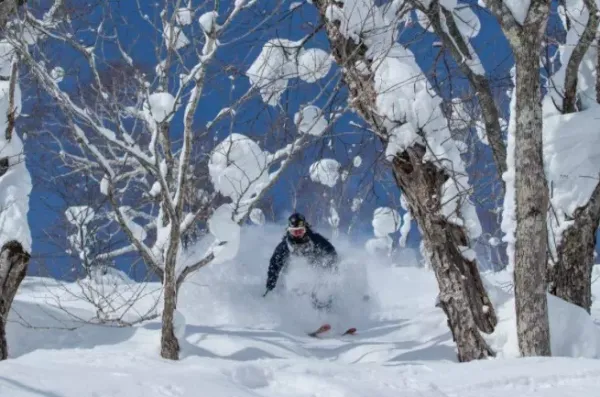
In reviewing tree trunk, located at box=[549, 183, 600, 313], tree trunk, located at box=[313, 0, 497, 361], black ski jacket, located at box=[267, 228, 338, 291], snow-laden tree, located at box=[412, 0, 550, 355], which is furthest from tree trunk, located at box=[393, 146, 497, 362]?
black ski jacket, located at box=[267, 228, 338, 291]

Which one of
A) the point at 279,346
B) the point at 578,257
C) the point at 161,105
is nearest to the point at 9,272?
the point at 161,105

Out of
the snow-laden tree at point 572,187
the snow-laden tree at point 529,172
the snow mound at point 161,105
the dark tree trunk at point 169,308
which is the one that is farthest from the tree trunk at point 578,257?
the snow mound at point 161,105

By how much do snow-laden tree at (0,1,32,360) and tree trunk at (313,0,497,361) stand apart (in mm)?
3495

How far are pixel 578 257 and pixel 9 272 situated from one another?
5.01m

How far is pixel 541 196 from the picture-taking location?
4.41 meters

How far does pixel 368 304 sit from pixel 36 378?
7642 millimetres

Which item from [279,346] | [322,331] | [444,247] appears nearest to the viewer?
[444,247]

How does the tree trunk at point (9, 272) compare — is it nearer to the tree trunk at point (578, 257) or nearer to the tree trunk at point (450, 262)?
the tree trunk at point (450, 262)

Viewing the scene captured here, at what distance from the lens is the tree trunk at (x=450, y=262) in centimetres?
509

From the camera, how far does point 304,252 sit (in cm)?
939

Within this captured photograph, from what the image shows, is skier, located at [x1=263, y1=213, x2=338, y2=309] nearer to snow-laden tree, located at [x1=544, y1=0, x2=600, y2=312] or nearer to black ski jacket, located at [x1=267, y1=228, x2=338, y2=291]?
black ski jacket, located at [x1=267, y1=228, x2=338, y2=291]

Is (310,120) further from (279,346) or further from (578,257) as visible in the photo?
(279,346)

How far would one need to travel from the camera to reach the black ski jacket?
9.27 metres

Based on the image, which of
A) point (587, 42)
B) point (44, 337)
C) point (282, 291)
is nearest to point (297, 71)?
point (587, 42)
